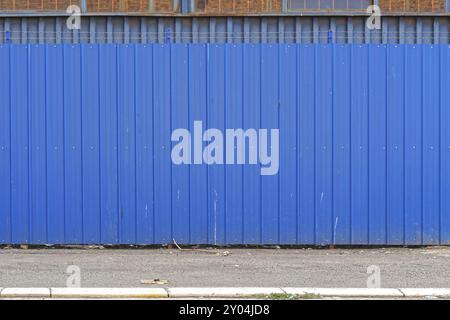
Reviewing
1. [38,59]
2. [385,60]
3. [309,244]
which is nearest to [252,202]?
[309,244]

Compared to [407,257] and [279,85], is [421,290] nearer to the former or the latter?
[407,257]

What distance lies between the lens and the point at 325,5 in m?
13.0

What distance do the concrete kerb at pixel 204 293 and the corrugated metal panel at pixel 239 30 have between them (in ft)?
15.4

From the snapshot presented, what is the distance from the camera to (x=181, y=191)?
38.9 feet

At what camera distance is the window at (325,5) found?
13.0 meters

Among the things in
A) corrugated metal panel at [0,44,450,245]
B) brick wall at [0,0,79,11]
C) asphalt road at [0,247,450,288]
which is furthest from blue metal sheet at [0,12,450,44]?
asphalt road at [0,247,450,288]

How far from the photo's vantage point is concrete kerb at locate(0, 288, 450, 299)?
8.88 m

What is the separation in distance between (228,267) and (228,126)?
6.91 ft
